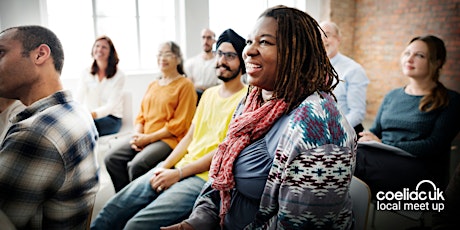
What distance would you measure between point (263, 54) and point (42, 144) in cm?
71

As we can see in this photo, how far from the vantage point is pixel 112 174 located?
7.72 ft

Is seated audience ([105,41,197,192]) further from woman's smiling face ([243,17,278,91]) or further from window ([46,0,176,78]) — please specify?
window ([46,0,176,78])

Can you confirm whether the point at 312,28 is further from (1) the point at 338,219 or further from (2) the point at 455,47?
(2) the point at 455,47

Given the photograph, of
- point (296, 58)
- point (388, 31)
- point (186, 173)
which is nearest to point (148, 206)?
point (186, 173)

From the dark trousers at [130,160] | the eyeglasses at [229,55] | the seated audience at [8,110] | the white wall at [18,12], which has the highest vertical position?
the white wall at [18,12]

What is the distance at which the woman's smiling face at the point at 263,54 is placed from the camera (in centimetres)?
104

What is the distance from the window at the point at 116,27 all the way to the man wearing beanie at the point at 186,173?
3.36m

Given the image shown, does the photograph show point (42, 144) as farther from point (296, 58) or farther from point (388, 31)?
point (388, 31)

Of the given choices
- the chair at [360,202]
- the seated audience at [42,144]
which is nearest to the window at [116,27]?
the seated audience at [42,144]

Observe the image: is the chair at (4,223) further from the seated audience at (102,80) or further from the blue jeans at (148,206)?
the seated audience at (102,80)

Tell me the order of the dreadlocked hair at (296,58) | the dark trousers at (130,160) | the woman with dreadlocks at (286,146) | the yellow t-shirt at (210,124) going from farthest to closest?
1. the dark trousers at (130,160)
2. the yellow t-shirt at (210,124)
3. the dreadlocked hair at (296,58)
4. the woman with dreadlocks at (286,146)

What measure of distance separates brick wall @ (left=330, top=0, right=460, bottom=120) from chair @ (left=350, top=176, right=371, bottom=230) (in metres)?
4.91

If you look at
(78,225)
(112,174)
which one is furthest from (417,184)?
(112,174)

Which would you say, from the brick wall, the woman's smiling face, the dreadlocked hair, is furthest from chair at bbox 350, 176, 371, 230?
the brick wall
